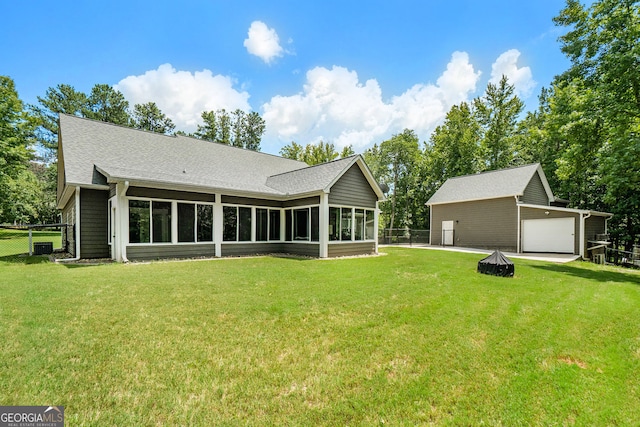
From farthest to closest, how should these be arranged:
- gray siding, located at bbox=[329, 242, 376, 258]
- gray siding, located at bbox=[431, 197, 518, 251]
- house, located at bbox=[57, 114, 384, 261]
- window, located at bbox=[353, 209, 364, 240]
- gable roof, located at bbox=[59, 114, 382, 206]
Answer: gray siding, located at bbox=[431, 197, 518, 251], window, located at bbox=[353, 209, 364, 240], gray siding, located at bbox=[329, 242, 376, 258], gable roof, located at bbox=[59, 114, 382, 206], house, located at bbox=[57, 114, 384, 261]

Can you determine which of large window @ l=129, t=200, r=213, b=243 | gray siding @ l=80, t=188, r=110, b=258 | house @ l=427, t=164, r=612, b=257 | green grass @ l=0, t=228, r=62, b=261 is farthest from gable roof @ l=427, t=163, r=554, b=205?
green grass @ l=0, t=228, r=62, b=261

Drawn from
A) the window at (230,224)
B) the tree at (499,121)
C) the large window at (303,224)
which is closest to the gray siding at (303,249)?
the large window at (303,224)

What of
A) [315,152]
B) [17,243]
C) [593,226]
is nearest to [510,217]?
[593,226]

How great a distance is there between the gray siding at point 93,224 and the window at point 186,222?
2698mm

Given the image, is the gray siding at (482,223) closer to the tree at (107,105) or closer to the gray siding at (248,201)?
the gray siding at (248,201)

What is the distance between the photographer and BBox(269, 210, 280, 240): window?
46.4 feet

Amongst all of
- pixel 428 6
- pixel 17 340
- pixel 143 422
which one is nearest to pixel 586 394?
pixel 143 422

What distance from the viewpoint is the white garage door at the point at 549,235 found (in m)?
16.2

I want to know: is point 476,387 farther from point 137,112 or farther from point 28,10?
point 137,112

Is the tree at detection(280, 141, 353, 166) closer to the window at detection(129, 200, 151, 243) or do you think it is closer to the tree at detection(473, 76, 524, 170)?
the tree at detection(473, 76, 524, 170)

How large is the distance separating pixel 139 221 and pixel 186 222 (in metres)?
1.57

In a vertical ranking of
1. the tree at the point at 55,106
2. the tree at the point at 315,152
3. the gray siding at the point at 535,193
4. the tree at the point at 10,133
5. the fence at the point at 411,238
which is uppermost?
the tree at the point at 55,106

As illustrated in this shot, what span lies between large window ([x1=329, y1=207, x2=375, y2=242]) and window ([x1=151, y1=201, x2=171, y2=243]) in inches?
252

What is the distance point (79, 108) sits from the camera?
31.8 metres
